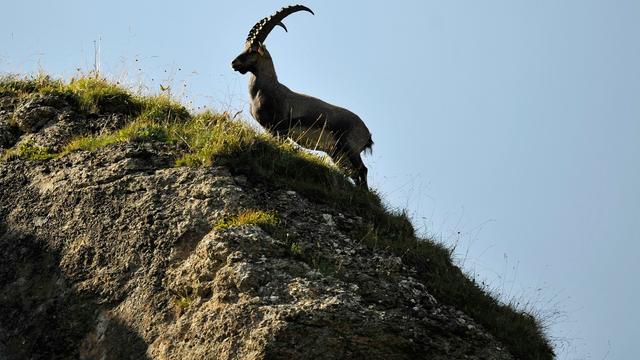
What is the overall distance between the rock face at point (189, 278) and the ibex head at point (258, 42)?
4.68 meters

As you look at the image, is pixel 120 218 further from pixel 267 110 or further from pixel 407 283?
pixel 267 110

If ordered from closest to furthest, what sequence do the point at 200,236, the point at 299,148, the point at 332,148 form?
the point at 200,236, the point at 299,148, the point at 332,148

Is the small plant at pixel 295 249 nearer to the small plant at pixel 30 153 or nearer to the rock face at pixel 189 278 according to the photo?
the rock face at pixel 189 278

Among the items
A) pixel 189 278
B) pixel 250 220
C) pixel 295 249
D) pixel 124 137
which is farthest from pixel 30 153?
pixel 295 249

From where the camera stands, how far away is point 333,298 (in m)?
10.7

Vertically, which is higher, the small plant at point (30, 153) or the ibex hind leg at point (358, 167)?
the ibex hind leg at point (358, 167)

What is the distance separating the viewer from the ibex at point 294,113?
55.2ft

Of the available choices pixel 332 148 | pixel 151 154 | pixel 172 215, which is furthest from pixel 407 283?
pixel 332 148

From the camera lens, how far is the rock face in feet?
34.1

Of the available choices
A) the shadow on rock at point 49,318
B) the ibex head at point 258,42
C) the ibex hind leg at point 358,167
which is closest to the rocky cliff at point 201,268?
the shadow on rock at point 49,318

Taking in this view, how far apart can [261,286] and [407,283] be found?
1892mm

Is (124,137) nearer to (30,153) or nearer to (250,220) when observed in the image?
(30,153)

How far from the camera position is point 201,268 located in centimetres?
1113

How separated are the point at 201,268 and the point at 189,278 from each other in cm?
17
